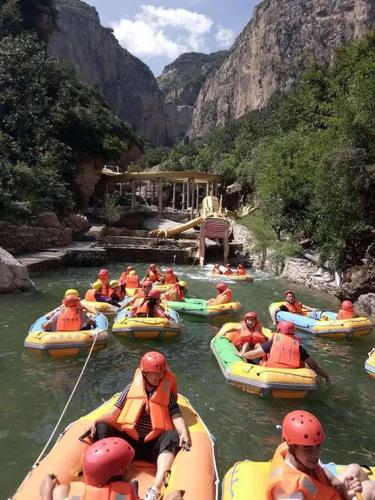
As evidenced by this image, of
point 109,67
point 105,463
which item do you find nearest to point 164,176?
point 105,463

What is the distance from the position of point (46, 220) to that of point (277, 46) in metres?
62.1

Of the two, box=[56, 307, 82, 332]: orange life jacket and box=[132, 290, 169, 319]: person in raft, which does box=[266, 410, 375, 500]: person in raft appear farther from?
box=[132, 290, 169, 319]: person in raft

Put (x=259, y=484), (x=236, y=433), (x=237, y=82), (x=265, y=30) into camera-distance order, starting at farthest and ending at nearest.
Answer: (x=237, y=82) < (x=265, y=30) < (x=236, y=433) < (x=259, y=484)

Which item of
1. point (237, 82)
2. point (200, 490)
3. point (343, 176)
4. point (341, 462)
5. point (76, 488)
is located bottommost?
point (341, 462)

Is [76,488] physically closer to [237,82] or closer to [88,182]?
[88,182]

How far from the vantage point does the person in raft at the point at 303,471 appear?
363cm

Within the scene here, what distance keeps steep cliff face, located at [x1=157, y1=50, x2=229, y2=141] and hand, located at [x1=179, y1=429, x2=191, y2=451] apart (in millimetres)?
106876

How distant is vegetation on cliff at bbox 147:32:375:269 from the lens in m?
16.2

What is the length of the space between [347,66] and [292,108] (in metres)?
6.72

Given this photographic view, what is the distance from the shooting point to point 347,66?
30781 mm

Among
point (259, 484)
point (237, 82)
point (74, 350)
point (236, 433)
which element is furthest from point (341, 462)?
point (237, 82)

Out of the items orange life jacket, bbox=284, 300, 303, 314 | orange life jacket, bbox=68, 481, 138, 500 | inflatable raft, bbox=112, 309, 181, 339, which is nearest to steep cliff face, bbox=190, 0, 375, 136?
orange life jacket, bbox=284, 300, 303, 314

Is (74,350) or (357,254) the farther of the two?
(357,254)

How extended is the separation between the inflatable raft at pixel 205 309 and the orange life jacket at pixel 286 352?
5019 millimetres
